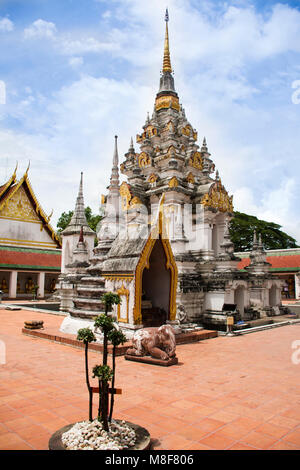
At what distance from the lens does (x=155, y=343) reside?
7547 millimetres

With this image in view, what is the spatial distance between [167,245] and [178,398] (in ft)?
16.2

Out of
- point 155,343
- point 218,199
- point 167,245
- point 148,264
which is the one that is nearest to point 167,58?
point 218,199

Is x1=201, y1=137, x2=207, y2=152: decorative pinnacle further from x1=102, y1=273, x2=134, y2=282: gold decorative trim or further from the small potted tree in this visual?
the small potted tree

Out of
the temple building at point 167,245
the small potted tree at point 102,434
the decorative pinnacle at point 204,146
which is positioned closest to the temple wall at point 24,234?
the temple building at point 167,245

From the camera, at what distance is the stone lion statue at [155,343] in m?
7.43

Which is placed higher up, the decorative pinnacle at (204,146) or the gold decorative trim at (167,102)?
the gold decorative trim at (167,102)

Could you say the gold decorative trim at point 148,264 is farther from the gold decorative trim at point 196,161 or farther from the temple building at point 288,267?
the temple building at point 288,267

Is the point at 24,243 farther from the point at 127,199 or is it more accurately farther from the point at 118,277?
the point at 118,277

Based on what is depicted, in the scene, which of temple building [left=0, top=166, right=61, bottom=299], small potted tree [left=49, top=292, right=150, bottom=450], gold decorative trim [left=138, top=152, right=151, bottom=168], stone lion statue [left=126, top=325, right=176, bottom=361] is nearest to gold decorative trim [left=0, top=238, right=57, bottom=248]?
temple building [left=0, top=166, right=61, bottom=299]

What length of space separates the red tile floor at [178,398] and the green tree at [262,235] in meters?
31.7

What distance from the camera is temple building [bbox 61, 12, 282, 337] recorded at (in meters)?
9.41

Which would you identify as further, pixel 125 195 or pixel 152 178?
pixel 125 195

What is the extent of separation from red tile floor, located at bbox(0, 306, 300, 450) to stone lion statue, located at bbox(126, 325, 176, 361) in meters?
0.32

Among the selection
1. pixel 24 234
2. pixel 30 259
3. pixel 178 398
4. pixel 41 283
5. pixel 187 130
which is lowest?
pixel 178 398
